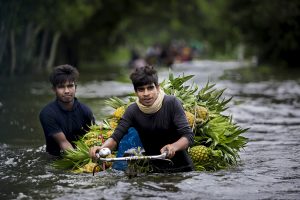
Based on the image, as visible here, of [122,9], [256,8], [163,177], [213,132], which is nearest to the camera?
[163,177]

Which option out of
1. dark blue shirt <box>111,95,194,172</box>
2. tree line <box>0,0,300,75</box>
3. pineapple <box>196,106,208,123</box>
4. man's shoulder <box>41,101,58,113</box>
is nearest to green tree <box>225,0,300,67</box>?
tree line <box>0,0,300,75</box>

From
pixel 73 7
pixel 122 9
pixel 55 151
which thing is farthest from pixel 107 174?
pixel 122 9

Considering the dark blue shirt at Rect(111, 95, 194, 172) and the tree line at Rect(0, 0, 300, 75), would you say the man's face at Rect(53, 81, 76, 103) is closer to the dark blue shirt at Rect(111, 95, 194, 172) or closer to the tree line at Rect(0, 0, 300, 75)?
the dark blue shirt at Rect(111, 95, 194, 172)

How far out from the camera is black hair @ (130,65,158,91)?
27.6 ft

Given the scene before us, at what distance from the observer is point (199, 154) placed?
950cm

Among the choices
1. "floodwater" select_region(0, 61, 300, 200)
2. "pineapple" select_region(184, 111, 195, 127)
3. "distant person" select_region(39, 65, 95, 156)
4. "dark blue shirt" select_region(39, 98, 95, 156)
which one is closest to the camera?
"floodwater" select_region(0, 61, 300, 200)

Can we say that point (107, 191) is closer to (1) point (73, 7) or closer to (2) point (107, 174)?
(2) point (107, 174)

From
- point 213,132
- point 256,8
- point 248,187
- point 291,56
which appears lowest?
point 248,187

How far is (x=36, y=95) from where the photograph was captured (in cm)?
2412

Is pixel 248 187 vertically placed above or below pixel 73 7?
below

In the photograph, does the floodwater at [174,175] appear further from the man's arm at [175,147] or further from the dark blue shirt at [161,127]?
the man's arm at [175,147]

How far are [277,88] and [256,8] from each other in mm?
15234

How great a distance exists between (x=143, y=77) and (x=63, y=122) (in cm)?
215

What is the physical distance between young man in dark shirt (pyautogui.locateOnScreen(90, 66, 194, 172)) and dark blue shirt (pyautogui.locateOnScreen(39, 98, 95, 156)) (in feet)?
5.10
